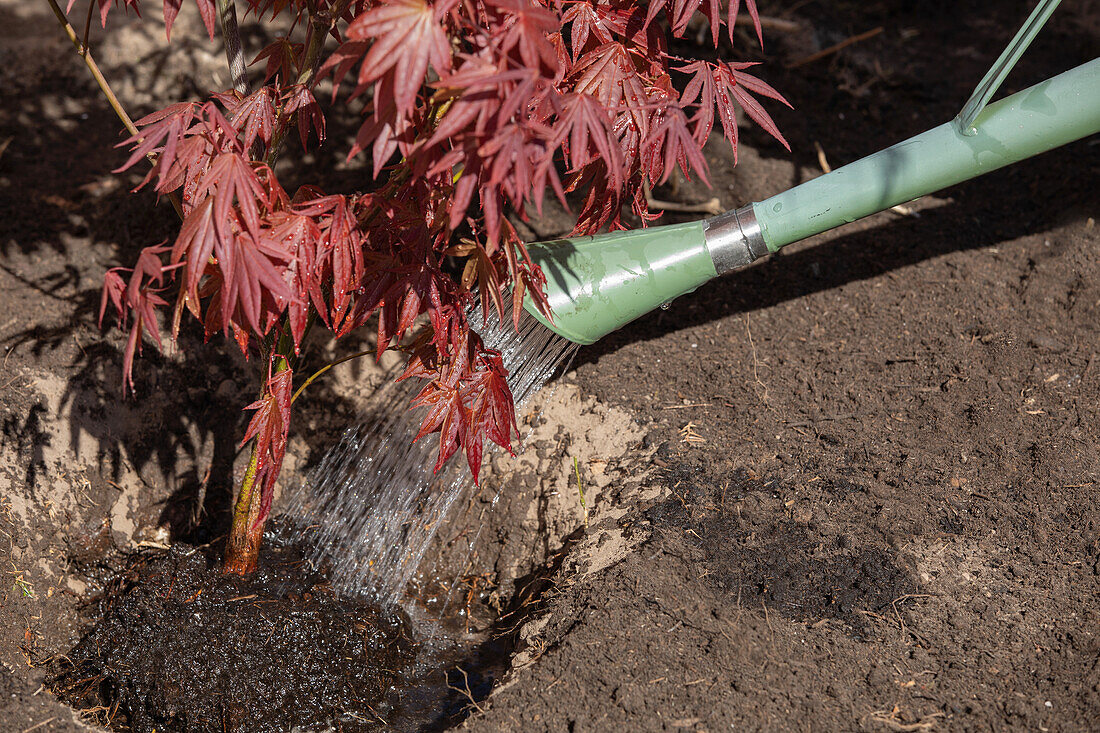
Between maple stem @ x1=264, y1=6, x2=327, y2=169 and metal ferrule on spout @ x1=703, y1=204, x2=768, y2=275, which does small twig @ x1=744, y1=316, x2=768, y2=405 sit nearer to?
metal ferrule on spout @ x1=703, y1=204, x2=768, y2=275

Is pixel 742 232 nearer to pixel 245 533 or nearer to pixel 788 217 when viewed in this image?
pixel 788 217

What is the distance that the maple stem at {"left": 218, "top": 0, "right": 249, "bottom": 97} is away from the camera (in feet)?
6.97

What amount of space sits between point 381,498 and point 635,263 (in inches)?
55.3

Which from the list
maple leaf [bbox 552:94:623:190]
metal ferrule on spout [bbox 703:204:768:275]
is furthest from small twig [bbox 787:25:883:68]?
maple leaf [bbox 552:94:623:190]

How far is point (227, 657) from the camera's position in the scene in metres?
2.50

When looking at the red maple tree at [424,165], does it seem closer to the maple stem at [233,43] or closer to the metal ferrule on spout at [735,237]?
the maple stem at [233,43]

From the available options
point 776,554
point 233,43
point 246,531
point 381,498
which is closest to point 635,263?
point 776,554

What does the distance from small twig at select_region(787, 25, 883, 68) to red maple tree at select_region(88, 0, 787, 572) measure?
2.58m

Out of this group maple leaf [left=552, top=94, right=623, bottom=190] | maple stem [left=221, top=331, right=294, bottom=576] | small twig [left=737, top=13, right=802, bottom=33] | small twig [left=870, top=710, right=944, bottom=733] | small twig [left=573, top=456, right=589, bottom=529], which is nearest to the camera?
maple leaf [left=552, top=94, right=623, bottom=190]

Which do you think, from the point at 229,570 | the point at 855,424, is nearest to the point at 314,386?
the point at 229,570

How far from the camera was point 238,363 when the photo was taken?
3.27 meters

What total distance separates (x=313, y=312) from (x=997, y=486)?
2537 mm

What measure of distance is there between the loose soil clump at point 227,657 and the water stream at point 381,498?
0.60ft

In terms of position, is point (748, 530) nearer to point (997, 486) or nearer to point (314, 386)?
point (997, 486)
